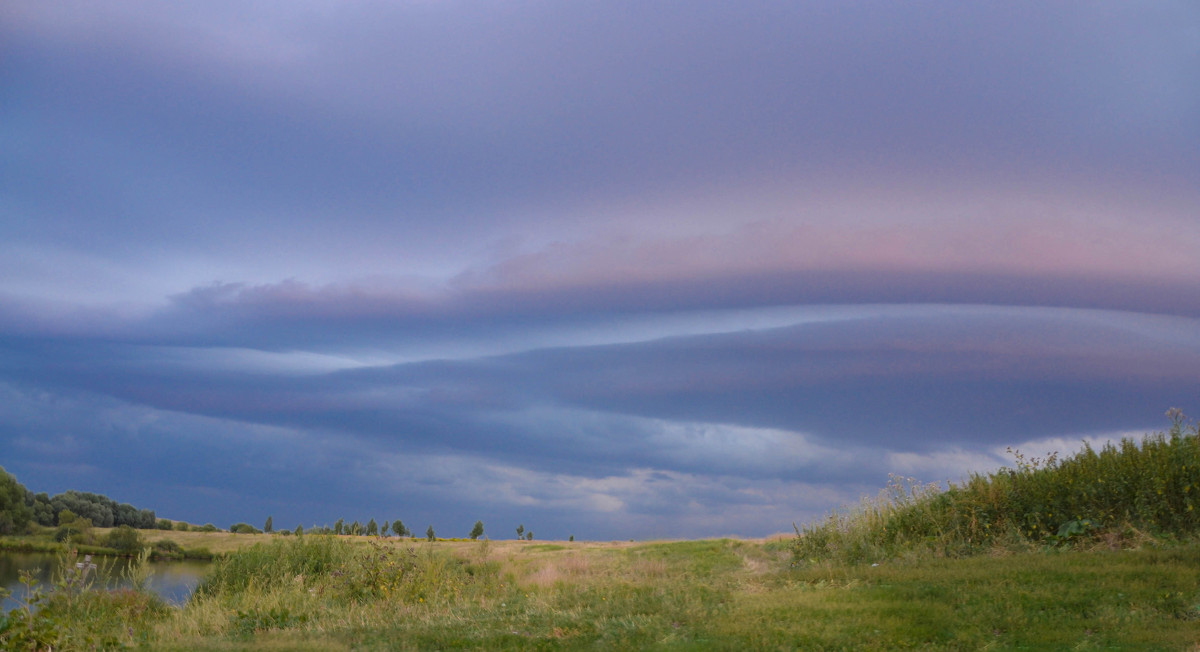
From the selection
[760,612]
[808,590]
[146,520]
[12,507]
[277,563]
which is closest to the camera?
[760,612]

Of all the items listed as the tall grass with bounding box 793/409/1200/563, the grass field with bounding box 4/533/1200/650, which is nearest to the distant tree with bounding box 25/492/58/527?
the grass field with bounding box 4/533/1200/650

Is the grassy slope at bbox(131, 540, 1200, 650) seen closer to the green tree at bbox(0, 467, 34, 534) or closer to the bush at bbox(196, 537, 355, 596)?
the bush at bbox(196, 537, 355, 596)

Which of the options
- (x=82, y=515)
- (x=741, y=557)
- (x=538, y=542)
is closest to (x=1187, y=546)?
(x=741, y=557)

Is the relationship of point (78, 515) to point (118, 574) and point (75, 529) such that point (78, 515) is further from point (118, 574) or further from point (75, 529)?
point (118, 574)

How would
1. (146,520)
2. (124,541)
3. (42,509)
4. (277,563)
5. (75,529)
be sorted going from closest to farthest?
(277,563) → (124,541) → (75,529) → (42,509) → (146,520)

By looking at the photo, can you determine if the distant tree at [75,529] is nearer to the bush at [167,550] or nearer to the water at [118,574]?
the water at [118,574]

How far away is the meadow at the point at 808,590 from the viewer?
786 centimetres

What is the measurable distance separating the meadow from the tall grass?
0.12 feet

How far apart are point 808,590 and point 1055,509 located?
6.04 m

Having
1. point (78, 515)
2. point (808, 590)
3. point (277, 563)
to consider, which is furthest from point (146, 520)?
point (808, 590)

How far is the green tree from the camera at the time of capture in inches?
887

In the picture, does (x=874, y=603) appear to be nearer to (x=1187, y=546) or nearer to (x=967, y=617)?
(x=967, y=617)

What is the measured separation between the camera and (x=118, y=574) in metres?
14.3

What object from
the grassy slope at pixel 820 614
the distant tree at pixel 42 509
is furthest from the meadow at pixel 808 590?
the distant tree at pixel 42 509
